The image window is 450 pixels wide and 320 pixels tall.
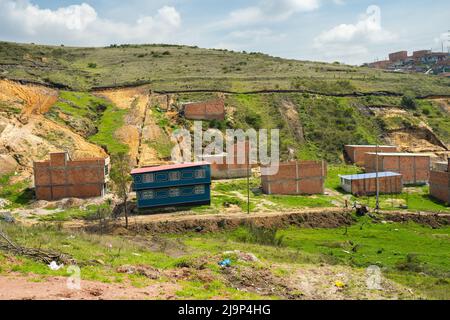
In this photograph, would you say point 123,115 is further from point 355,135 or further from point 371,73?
point 371,73

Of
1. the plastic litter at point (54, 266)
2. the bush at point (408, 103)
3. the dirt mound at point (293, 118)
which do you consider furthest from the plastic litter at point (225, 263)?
the bush at point (408, 103)

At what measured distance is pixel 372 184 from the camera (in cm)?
4238

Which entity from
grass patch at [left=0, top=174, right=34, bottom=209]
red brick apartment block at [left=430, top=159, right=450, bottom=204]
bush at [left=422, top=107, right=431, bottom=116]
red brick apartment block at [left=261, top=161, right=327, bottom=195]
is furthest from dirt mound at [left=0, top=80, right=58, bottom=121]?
bush at [left=422, top=107, right=431, bottom=116]

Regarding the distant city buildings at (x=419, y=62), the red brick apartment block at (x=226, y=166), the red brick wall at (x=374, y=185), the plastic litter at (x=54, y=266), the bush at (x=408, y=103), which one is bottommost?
the red brick wall at (x=374, y=185)

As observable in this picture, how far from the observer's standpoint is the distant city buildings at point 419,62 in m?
124

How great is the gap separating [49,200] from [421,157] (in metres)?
35.3

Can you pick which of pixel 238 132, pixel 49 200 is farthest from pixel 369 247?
pixel 238 132

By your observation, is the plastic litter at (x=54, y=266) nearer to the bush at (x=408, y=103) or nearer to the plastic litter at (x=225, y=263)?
the plastic litter at (x=225, y=263)

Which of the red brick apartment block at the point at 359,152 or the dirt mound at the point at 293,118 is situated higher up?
the dirt mound at the point at 293,118

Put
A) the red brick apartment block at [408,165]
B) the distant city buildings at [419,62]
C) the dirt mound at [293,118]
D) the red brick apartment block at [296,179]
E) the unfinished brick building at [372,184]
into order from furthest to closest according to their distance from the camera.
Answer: the distant city buildings at [419,62]
the dirt mound at [293,118]
the red brick apartment block at [408,165]
the unfinished brick building at [372,184]
the red brick apartment block at [296,179]

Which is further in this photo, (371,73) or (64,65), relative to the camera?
(371,73)

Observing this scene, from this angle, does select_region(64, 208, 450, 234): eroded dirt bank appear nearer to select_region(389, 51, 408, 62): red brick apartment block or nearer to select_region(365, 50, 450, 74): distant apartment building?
select_region(365, 50, 450, 74): distant apartment building

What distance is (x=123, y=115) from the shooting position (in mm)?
56469

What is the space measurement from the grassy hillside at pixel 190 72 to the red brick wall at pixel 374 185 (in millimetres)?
30173
